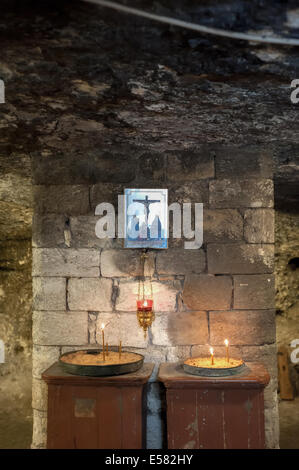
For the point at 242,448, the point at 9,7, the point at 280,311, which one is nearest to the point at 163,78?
the point at 9,7

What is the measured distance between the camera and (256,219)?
2996 mm

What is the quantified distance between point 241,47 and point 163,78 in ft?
1.40

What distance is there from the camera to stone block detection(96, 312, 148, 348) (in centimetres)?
298

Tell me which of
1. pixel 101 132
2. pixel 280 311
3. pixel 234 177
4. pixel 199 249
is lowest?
pixel 280 311

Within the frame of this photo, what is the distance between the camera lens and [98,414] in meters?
2.46

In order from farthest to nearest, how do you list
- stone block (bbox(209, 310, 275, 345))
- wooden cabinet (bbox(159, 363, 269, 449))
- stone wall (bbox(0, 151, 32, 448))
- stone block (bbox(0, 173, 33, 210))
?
1. stone wall (bbox(0, 151, 32, 448))
2. stone block (bbox(0, 173, 33, 210))
3. stone block (bbox(209, 310, 275, 345))
4. wooden cabinet (bbox(159, 363, 269, 449))

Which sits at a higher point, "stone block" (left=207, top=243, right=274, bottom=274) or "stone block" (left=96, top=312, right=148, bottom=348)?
"stone block" (left=207, top=243, right=274, bottom=274)

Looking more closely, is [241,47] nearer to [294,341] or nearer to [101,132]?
[101,132]

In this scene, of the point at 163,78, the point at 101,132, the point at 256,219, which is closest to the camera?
the point at 163,78

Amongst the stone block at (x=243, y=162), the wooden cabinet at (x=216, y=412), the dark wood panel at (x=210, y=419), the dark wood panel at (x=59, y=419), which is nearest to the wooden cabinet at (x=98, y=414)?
the dark wood panel at (x=59, y=419)

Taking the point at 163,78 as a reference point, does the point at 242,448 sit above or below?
below

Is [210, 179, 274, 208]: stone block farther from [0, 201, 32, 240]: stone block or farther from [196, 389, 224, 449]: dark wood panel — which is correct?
[0, 201, 32, 240]: stone block

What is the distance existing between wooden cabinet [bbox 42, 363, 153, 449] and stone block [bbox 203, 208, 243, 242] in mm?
1097
